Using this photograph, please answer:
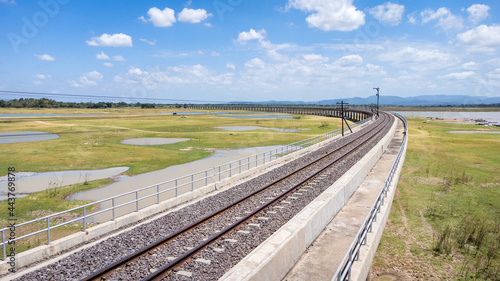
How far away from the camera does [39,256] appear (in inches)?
421

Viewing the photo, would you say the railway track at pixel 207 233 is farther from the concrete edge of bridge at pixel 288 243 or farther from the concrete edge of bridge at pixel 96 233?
the concrete edge of bridge at pixel 96 233

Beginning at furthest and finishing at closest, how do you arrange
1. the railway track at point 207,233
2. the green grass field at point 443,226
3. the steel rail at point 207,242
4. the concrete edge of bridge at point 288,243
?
the green grass field at point 443,226 < the railway track at point 207,233 < the steel rail at point 207,242 < the concrete edge of bridge at point 288,243

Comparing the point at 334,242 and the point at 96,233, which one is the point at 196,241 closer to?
the point at 96,233

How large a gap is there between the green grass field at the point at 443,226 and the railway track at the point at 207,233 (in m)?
4.97

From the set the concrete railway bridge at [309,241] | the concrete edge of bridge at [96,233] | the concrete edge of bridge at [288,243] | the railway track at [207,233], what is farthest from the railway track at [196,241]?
the concrete edge of bridge at [288,243]

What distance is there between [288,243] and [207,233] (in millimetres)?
4095

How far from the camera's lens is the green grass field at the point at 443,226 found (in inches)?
509

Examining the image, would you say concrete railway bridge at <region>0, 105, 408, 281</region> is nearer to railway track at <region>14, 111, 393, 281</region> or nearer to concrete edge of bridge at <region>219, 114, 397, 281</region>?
concrete edge of bridge at <region>219, 114, 397, 281</region>

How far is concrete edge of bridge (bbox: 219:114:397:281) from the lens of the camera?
823 cm

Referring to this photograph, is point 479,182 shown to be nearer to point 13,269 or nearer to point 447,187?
point 447,187

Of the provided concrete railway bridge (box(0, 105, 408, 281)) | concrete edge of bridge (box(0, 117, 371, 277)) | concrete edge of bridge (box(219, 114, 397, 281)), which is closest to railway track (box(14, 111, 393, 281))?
concrete edge of bridge (box(0, 117, 371, 277))

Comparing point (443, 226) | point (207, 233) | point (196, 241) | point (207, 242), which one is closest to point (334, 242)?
point (207, 242)

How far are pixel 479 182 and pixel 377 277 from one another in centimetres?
1945

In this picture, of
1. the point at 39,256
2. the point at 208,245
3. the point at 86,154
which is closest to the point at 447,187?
the point at 208,245
